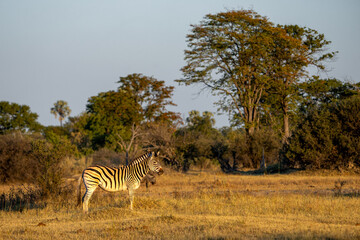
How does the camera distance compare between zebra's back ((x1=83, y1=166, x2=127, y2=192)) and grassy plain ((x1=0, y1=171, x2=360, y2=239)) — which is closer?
grassy plain ((x1=0, y1=171, x2=360, y2=239))

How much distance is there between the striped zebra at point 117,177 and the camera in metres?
12.7

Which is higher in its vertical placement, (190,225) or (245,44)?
(245,44)

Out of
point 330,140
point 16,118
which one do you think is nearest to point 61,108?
point 16,118

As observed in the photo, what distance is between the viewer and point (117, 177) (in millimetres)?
13117

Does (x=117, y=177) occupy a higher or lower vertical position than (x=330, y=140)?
lower

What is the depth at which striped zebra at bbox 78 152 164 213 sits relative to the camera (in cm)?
1274

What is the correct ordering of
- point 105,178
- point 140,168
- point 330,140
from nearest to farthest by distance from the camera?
point 105,178
point 140,168
point 330,140

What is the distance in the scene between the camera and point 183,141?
2950 centimetres

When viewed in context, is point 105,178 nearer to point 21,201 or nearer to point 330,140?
point 21,201

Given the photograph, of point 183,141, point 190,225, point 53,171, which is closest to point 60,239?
point 190,225

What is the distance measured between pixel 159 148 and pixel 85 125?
15.4 metres

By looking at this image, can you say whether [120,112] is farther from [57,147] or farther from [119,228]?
[119,228]

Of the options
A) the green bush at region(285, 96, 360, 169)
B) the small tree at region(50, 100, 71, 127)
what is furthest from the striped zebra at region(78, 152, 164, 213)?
the small tree at region(50, 100, 71, 127)

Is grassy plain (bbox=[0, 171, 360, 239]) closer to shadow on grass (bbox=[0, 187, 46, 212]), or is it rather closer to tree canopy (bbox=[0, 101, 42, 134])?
shadow on grass (bbox=[0, 187, 46, 212])
